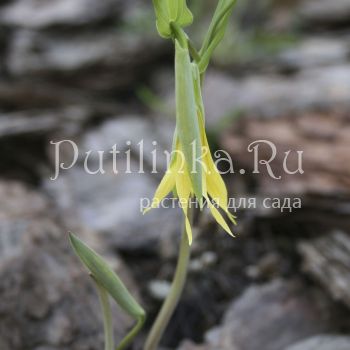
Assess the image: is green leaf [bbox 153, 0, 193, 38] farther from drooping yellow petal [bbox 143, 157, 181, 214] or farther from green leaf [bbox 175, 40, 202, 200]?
drooping yellow petal [bbox 143, 157, 181, 214]

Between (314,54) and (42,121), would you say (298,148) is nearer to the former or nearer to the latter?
(42,121)

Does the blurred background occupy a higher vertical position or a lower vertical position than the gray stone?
lower

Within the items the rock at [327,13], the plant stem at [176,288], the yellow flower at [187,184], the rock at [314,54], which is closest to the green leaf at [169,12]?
the yellow flower at [187,184]

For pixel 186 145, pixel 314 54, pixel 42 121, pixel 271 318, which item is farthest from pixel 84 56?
pixel 186 145

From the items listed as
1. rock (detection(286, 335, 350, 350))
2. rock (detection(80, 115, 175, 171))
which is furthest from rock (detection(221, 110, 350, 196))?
rock (detection(286, 335, 350, 350))

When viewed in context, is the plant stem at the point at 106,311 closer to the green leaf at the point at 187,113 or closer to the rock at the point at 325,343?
the green leaf at the point at 187,113

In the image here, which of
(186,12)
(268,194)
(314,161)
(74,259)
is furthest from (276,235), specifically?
(186,12)
